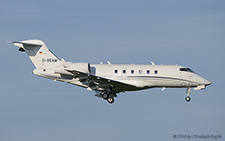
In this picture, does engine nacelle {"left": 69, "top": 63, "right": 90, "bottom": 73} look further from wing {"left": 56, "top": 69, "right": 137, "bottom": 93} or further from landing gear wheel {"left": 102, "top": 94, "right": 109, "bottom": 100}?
landing gear wheel {"left": 102, "top": 94, "right": 109, "bottom": 100}

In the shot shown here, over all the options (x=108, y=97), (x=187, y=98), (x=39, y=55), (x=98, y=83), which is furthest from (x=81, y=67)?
(x=187, y=98)

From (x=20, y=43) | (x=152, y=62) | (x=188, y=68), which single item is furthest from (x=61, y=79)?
(x=188, y=68)

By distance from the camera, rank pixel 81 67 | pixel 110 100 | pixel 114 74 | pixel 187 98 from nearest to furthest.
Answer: pixel 81 67 < pixel 114 74 < pixel 110 100 < pixel 187 98

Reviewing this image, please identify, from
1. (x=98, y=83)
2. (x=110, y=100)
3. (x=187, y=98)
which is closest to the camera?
(x=98, y=83)

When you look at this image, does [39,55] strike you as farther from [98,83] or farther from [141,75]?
[141,75]

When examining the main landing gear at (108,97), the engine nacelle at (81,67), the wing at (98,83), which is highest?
the engine nacelle at (81,67)

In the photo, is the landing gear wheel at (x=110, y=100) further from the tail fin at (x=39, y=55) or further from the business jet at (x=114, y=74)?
the tail fin at (x=39, y=55)

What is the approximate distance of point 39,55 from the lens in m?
41.6

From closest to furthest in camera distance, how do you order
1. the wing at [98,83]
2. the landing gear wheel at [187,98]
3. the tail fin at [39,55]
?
the wing at [98,83] → the landing gear wheel at [187,98] → the tail fin at [39,55]

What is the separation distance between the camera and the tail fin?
4138cm

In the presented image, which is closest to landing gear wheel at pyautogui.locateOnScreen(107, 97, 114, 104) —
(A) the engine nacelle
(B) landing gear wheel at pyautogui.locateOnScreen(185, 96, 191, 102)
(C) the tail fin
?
(A) the engine nacelle

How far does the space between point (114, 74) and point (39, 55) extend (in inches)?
289

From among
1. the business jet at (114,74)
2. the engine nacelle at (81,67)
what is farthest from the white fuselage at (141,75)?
the engine nacelle at (81,67)

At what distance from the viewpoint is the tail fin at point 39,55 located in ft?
136
